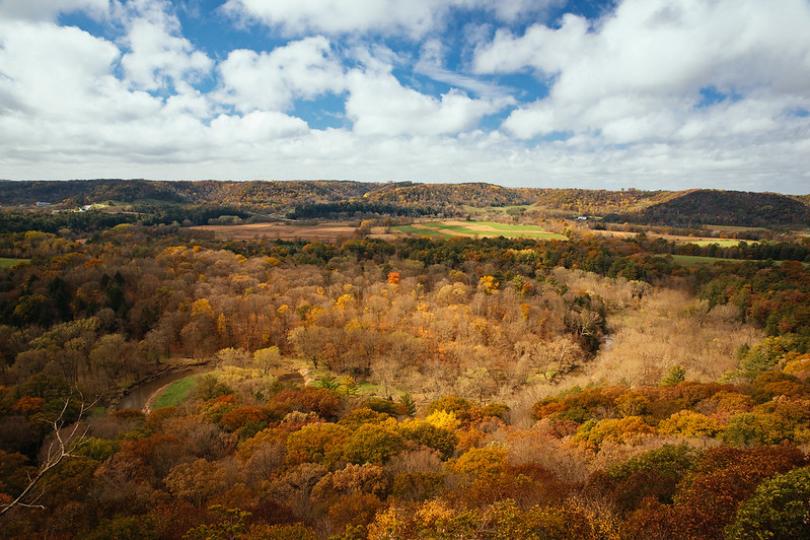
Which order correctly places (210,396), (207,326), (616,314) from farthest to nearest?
1. (616,314)
2. (207,326)
3. (210,396)

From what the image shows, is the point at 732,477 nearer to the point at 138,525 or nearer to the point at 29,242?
the point at 138,525

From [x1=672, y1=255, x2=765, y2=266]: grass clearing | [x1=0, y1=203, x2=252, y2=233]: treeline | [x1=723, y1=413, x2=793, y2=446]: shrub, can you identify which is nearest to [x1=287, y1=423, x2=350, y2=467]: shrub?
[x1=723, y1=413, x2=793, y2=446]: shrub

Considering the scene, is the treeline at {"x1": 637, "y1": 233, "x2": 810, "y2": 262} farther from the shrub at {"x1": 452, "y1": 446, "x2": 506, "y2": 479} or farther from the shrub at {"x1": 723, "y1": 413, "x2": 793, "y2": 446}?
the shrub at {"x1": 452, "y1": 446, "x2": 506, "y2": 479}

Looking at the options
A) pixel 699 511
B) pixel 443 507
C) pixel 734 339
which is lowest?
pixel 734 339

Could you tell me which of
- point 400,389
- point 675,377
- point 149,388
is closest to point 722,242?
point 675,377

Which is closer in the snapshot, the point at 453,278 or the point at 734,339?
the point at 734,339

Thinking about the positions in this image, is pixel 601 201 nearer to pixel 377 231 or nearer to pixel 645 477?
pixel 377 231

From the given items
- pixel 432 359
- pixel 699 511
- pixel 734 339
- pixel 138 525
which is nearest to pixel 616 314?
pixel 734 339
